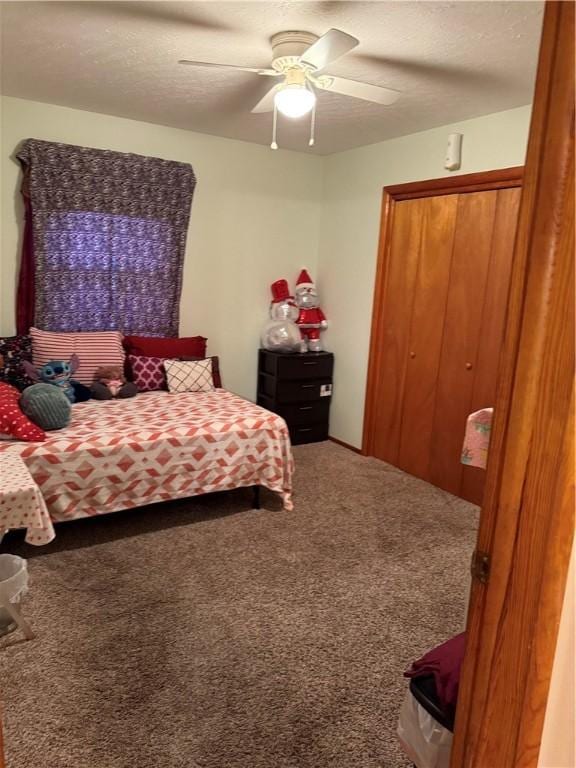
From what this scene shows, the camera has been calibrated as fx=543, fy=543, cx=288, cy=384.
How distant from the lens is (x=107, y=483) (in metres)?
2.75

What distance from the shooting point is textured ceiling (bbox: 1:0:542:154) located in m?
2.08

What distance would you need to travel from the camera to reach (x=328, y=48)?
203 centimetres

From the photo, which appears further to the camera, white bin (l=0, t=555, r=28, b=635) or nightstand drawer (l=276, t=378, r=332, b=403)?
nightstand drawer (l=276, t=378, r=332, b=403)

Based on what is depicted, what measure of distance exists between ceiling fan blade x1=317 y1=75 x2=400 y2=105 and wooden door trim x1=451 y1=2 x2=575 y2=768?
5.92ft

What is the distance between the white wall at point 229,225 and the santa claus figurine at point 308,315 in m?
0.15

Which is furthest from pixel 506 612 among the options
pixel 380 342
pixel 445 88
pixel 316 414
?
pixel 316 414

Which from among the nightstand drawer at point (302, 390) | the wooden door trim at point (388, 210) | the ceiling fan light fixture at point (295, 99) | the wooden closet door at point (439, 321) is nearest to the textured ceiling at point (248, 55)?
the ceiling fan light fixture at point (295, 99)

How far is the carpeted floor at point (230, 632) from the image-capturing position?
66.2 inches

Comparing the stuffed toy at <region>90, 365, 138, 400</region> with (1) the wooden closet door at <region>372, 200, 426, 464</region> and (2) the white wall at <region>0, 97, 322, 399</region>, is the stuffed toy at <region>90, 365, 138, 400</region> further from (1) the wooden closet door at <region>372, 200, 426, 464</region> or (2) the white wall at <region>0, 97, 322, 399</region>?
(1) the wooden closet door at <region>372, 200, 426, 464</region>

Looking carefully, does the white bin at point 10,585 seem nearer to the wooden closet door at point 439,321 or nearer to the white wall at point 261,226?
the white wall at point 261,226

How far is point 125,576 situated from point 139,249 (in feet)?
7.75

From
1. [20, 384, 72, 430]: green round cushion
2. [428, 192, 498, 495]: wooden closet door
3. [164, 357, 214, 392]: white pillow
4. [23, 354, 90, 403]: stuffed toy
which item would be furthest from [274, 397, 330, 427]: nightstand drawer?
[20, 384, 72, 430]: green round cushion

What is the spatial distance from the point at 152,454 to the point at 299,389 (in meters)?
1.89

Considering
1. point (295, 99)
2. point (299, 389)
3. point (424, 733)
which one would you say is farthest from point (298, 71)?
point (299, 389)
